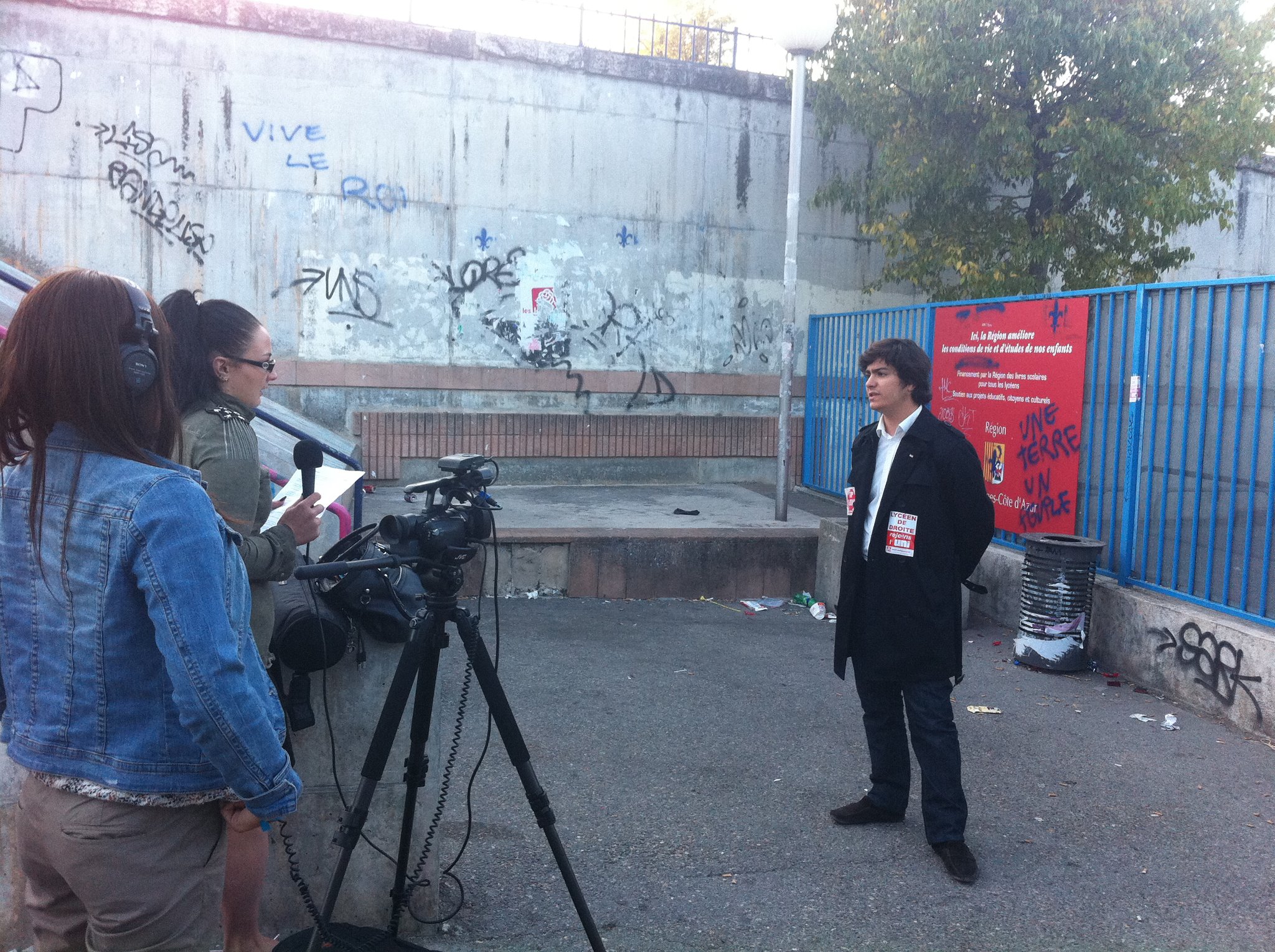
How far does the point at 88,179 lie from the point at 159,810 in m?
Result: 9.17

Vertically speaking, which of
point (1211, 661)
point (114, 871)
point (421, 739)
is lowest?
point (1211, 661)

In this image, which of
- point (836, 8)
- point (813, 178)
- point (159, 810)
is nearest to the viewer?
point (159, 810)

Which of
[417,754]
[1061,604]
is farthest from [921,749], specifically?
[1061,604]

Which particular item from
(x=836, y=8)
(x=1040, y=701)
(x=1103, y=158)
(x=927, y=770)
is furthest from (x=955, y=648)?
(x=836, y=8)

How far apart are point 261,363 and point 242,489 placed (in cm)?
35

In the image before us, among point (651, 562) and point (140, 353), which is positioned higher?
point (140, 353)

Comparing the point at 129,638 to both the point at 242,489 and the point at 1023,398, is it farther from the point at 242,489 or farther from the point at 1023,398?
the point at 1023,398

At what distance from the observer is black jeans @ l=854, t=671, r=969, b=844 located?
381 centimetres

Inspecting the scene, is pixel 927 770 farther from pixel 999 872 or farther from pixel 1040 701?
pixel 1040 701

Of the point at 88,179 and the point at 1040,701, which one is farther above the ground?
the point at 88,179

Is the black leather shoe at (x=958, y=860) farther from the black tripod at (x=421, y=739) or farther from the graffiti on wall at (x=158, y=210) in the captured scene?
the graffiti on wall at (x=158, y=210)

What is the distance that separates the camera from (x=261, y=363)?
276cm

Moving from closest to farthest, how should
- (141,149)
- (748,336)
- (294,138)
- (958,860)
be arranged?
(958,860)
(141,149)
(294,138)
(748,336)

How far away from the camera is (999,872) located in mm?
3754
